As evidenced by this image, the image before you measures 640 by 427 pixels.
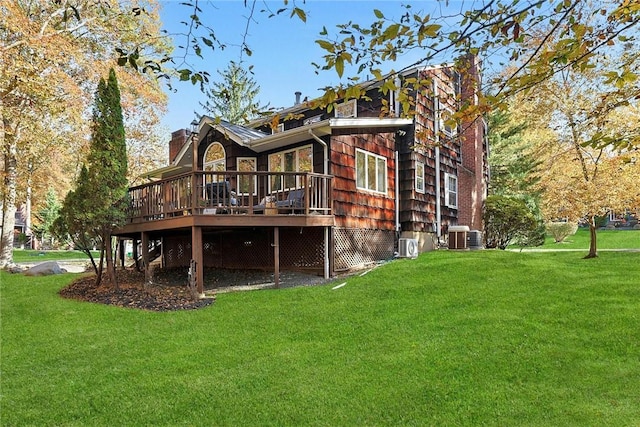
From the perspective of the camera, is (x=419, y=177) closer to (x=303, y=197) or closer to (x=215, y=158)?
(x=303, y=197)

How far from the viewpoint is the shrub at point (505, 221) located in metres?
16.8

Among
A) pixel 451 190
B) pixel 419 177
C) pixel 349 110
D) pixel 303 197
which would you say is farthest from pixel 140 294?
pixel 451 190

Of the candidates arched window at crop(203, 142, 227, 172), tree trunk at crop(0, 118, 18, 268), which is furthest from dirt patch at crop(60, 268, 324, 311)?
tree trunk at crop(0, 118, 18, 268)

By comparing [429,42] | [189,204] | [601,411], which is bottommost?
[601,411]

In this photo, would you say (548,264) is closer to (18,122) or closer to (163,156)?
(18,122)

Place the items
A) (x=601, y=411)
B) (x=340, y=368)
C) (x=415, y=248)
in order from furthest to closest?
1. (x=415, y=248)
2. (x=340, y=368)
3. (x=601, y=411)

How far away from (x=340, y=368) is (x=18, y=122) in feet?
48.1

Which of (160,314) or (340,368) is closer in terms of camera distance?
(340,368)

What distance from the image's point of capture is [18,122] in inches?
574

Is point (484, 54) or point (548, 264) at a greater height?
point (484, 54)

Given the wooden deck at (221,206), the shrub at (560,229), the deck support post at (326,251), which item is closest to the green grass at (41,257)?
the wooden deck at (221,206)

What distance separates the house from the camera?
9.73 metres

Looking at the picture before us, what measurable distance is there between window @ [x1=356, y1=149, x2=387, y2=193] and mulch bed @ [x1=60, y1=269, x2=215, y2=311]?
17.7 ft

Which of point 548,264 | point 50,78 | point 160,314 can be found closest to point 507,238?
point 548,264
